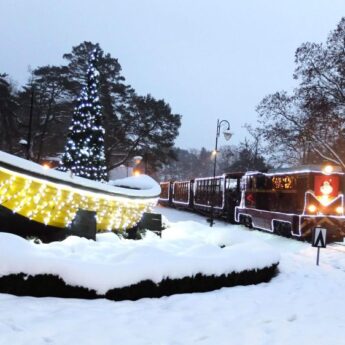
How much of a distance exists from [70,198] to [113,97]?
32.1 metres

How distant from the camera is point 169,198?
4441 cm

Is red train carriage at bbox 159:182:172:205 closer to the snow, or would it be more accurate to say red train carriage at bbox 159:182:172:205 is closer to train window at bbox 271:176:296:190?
train window at bbox 271:176:296:190

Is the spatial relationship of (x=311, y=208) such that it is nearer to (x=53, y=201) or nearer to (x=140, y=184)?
(x=140, y=184)

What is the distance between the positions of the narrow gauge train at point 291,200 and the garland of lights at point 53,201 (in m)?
6.54

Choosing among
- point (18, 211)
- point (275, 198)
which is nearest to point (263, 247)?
point (18, 211)

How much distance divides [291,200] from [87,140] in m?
9.32

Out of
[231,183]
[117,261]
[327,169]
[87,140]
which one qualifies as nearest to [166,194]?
[231,183]

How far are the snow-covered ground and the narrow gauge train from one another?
23.2 feet

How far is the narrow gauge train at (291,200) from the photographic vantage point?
1666 cm

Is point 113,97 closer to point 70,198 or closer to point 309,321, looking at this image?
point 70,198

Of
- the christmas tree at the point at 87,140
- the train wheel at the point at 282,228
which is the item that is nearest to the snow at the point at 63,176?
the christmas tree at the point at 87,140

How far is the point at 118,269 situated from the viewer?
6.68m

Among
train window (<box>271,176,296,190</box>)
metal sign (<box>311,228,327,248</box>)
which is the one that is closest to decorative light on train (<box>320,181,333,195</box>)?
train window (<box>271,176,296,190</box>)

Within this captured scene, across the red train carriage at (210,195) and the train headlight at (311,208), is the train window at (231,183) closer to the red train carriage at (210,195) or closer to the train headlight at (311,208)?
the red train carriage at (210,195)
